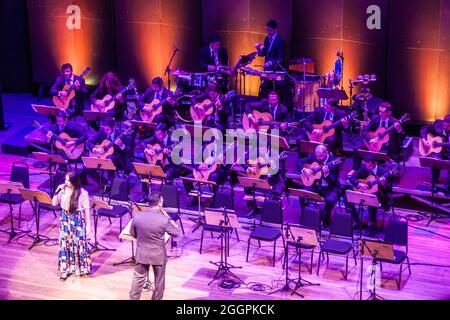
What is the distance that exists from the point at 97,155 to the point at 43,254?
7.36ft

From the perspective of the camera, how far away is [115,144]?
12961 millimetres

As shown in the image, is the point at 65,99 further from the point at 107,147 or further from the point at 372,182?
the point at 372,182

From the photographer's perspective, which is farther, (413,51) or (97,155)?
(413,51)

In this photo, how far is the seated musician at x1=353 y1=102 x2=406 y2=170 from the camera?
12.2 metres

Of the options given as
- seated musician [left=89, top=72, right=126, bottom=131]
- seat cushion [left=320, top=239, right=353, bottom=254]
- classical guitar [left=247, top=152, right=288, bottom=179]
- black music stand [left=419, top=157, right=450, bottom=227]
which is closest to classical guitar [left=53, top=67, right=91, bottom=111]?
seated musician [left=89, top=72, right=126, bottom=131]

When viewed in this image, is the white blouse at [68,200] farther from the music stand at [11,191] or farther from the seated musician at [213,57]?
the seated musician at [213,57]

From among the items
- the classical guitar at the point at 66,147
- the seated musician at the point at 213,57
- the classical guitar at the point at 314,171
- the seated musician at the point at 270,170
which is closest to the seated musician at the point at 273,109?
the seated musician at the point at 270,170

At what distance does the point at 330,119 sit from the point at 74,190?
15.3 ft

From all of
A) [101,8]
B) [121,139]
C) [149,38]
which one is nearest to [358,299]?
[121,139]

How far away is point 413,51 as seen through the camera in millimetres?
14727

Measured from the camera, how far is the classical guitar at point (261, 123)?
12.6 meters

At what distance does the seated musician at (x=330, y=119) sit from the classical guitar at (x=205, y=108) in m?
1.56

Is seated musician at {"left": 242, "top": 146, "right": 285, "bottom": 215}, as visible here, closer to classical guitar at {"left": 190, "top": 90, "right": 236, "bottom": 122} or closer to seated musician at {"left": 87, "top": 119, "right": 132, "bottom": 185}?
classical guitar at {"left": 190, "top": 90, "right": 236, "bottom": 122}
